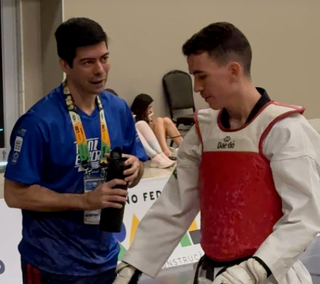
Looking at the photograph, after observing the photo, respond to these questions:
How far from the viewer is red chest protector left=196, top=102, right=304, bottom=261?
1.72 m

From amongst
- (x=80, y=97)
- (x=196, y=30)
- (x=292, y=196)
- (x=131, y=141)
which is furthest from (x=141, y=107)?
(x=292, y=196)

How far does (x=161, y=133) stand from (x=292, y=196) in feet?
16.6

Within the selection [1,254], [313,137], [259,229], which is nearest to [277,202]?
[259,229]

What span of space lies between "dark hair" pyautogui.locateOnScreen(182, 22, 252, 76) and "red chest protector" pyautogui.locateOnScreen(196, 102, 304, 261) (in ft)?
0.59

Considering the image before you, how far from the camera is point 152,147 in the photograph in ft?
20.9

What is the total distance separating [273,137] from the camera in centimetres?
170

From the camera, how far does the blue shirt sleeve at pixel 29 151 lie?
6.66 feet

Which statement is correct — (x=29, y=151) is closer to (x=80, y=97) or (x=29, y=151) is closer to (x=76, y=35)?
(x=80, y=97)

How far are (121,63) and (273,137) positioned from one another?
18.5 ft

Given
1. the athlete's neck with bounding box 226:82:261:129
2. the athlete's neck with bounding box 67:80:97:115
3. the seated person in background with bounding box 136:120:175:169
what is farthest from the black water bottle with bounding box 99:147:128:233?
the seated person in background with bounding box 136:120:175:169

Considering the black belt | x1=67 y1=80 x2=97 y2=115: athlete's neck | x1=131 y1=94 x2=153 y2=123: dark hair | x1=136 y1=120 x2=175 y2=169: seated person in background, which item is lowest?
x1=136 y1=120 x2=175 y2=169: seated person in background

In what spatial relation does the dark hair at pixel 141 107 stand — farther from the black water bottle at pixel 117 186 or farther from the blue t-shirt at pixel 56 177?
the black water bottle at pixel 117 186

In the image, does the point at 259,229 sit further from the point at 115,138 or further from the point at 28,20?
the point at 28,20

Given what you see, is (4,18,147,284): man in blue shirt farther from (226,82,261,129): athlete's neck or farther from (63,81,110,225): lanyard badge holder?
(226,82,261,129): athlete's neck
